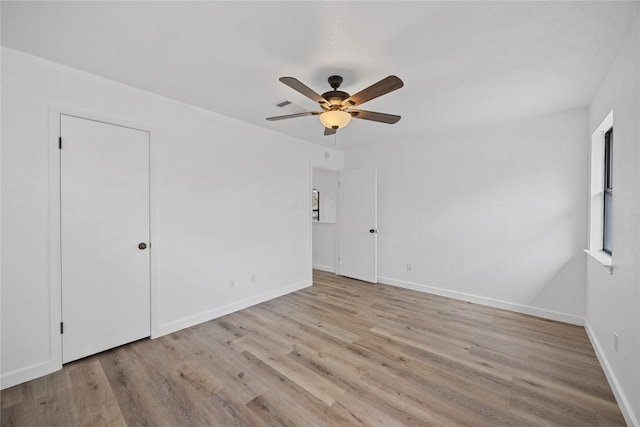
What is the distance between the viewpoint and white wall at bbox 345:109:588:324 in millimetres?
3061

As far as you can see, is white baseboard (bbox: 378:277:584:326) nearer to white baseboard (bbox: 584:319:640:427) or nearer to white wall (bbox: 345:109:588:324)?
white wall (bbox: 345:109:588:324)

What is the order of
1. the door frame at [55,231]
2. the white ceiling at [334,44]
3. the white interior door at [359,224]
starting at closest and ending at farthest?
1. the white ceiling at [334,44]
2. the door frame at [55,231]
3. the white interior door at [359,224]

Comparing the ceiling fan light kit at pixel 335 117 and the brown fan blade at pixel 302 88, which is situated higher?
the brown fan blade at pixel 302 88

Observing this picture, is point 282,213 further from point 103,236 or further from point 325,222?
point 103,236

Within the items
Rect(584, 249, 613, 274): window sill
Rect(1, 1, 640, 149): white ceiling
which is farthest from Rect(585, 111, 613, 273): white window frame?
Rect(1, 1, 640, 149): white ceiling

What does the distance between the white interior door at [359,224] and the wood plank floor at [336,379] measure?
165 centimetres

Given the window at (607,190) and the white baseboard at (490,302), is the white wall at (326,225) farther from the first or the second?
the window at (607,190)

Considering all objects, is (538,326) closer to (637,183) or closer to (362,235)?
(637,183)

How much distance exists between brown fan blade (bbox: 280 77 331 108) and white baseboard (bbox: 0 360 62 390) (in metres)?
2.85

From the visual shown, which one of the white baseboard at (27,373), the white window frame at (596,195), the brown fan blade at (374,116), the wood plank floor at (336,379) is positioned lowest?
the wood plank floor at (336,379)

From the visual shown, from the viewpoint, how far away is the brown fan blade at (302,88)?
1.73 metres

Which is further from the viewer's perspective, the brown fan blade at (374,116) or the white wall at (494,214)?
the white wall at (494,214)

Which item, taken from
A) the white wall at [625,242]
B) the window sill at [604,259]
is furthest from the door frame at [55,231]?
the window sill at [604,259]

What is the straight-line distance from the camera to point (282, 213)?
402 cm
